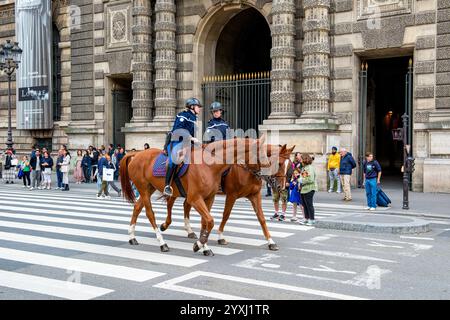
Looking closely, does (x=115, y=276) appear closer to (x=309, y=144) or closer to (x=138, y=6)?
(x=309, y=144)

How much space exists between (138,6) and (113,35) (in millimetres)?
2916

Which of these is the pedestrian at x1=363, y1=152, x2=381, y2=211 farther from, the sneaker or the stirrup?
the stirrup

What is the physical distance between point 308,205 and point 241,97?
1368cm

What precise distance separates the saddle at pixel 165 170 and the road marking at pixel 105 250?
4.09ft

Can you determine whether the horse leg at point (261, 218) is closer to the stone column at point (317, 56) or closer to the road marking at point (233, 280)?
the road marking at point (233, 280)

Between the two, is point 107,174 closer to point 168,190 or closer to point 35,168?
point 35,168

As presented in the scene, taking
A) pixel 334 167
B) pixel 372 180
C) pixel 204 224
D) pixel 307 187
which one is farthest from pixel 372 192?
pixel 204 224

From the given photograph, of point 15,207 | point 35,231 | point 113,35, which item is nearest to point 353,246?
point 35,231

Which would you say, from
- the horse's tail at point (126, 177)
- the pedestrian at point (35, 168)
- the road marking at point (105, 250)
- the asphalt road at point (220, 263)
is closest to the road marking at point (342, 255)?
the asphalt road at point (220, 263)

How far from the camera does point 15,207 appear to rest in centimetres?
1504

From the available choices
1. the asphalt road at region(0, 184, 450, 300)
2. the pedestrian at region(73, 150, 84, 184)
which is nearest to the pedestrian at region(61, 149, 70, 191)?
the pedestrian at region(73, 150, 84, 184)

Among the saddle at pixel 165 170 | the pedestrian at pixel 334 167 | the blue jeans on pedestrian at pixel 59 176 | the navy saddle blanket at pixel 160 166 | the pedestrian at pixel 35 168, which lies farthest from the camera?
the pedestrian at pixel 35 168

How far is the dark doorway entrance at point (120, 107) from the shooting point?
28562 mm

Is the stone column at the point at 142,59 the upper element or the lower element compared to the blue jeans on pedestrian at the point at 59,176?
upper
